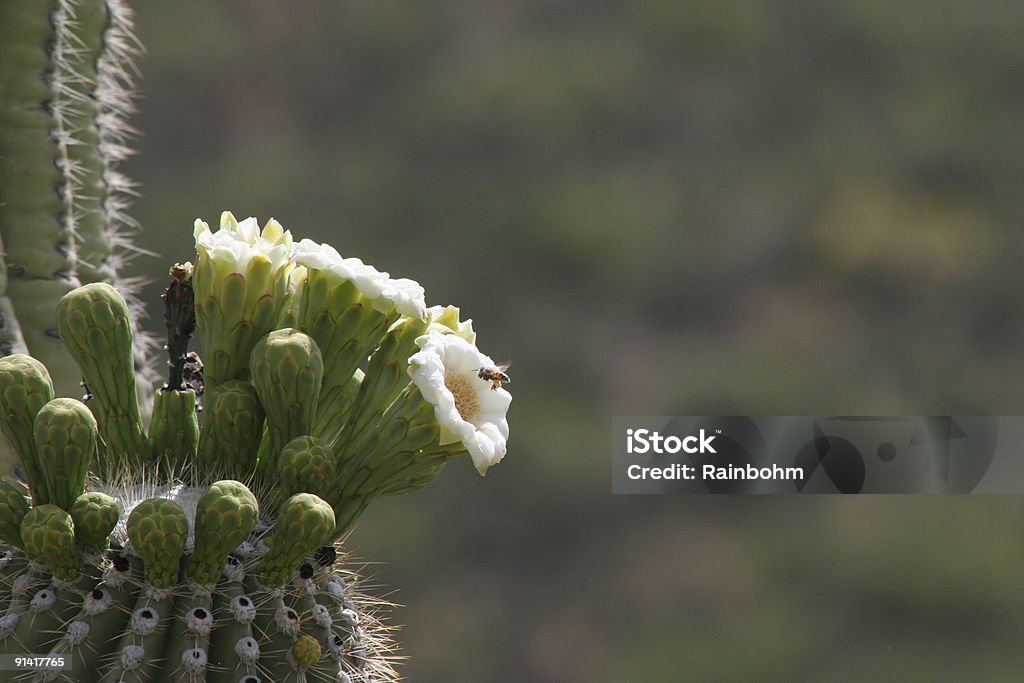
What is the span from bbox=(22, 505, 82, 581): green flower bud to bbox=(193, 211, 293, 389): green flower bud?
0.53 ft

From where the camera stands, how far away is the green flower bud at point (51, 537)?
29.7 inches

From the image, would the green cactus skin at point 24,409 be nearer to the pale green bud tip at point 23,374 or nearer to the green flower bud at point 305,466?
the pale green bud tip at point 23,374

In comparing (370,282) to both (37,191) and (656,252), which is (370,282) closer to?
(37,191)

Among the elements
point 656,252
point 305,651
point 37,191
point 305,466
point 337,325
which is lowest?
point 305,651

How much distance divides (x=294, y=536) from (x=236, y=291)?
0.18m

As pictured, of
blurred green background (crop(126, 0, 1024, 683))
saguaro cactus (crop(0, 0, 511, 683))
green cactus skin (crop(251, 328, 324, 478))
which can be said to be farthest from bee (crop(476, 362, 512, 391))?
blurred green background (crop(126, 0, 1024, 683))

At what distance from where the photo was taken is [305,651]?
2.61ft

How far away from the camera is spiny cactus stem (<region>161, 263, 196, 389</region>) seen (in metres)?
0.89

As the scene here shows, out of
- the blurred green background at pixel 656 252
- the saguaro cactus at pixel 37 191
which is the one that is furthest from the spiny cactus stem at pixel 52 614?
the blurred green background at pixel 656 252

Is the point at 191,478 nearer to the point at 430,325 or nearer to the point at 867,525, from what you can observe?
the point at 430,325

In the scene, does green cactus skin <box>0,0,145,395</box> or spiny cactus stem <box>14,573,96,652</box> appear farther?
green cactus skin <box>0,0,145,395</box>

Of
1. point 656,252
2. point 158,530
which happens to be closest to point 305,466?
point 158,530

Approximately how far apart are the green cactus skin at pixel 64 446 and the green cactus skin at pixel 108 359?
0.04m

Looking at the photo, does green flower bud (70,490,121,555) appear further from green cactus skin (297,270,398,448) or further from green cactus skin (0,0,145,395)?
green cactus skin (0,0,145,395)
